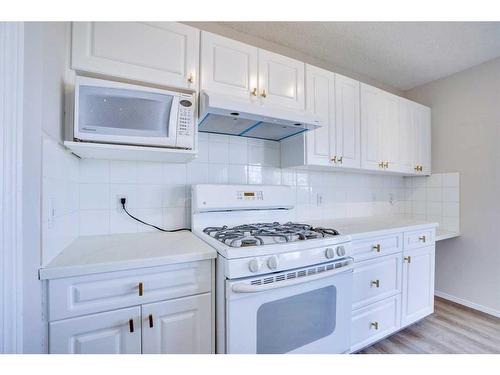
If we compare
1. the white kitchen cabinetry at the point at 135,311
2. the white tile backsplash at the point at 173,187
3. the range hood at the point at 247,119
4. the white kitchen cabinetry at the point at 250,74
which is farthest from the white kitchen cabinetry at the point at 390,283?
the white kitchen cabinetry at the point at 250,74

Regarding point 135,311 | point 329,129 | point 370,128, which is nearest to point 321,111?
point 329,129

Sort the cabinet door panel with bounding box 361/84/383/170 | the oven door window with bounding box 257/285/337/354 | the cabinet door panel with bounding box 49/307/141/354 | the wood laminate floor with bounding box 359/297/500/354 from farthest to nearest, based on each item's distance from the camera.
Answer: the cabinet door panel with bounding box 361/84/383/170
the wood laminate floor with bounding box 359/297/500/354
the oven door window with bounding box 257/285/337/354
the cabinet door panel with bounding box 49/307/141/354

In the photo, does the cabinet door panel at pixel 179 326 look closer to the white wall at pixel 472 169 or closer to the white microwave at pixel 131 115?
the white microwave at pixel 131 115

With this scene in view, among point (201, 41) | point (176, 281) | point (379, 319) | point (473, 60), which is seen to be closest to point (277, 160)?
point (201, 41)

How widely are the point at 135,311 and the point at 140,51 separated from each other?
4.10ft

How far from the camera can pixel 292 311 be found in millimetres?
1128

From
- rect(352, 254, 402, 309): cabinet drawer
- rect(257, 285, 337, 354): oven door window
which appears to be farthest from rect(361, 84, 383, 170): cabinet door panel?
rect(257, 285, 337, 354): oven door window

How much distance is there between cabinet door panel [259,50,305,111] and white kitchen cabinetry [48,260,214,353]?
3.63 feet

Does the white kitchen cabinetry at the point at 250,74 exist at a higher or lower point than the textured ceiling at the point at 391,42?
lower

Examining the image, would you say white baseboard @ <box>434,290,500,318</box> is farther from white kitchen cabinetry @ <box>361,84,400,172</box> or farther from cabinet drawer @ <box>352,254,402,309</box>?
white kitchen cabinetry @ <box>361,84,400,172</box>

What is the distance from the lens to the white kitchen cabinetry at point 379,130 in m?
1.91

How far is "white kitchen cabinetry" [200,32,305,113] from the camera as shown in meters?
1.30

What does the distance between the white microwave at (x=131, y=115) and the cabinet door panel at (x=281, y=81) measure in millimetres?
523
